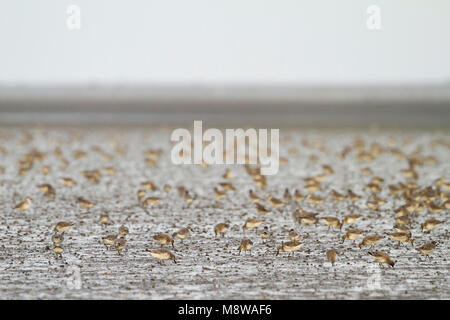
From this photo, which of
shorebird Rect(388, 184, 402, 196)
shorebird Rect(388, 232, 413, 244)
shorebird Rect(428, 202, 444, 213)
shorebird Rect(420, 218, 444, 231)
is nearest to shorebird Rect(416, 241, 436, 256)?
shorebird Rect(388, 232, 413, 244)

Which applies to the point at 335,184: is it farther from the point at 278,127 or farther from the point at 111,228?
the point at 278,127

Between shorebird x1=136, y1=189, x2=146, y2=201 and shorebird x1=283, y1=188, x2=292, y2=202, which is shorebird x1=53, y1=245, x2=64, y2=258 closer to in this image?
shorebird x1=136, y1=189, x2=146, y2=201

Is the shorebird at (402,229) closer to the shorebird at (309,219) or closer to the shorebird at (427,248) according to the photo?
the shorebird at (427,248)

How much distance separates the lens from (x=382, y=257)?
886 cm

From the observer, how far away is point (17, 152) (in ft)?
67.5

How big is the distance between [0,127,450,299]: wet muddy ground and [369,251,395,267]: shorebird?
0.40 feet

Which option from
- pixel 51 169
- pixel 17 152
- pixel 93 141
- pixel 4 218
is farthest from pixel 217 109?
pixel 4 218

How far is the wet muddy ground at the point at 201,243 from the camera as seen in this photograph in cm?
808

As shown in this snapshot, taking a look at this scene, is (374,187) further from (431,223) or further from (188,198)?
(188,198)

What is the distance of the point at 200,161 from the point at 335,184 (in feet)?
15.0

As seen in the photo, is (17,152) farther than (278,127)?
No

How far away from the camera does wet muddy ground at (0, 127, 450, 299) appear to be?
26.5 ft

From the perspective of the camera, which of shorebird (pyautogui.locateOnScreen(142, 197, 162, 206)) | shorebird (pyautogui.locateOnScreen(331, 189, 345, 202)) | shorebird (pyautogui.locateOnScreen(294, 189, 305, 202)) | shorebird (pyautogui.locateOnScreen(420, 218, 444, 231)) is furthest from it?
shorebird (pyautogui.locateOnScreen(331, 189, 345, 202))
